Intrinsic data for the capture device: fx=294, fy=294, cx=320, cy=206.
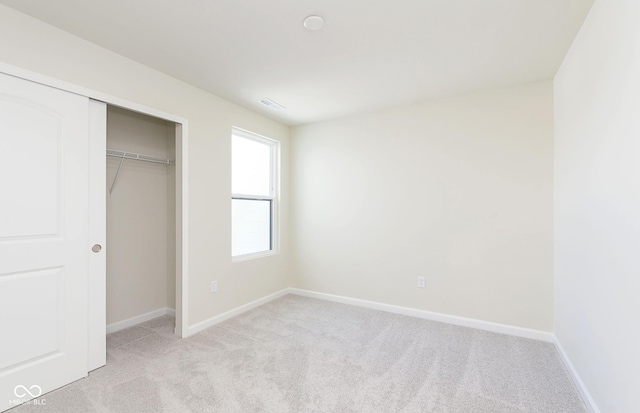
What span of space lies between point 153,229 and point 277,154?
1.87 meters

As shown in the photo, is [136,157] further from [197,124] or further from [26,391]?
[26,391]

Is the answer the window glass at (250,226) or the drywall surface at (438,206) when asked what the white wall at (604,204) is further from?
the window glass at (250,226)

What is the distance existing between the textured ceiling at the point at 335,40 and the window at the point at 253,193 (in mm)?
836

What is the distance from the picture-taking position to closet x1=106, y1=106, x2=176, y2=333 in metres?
3.02

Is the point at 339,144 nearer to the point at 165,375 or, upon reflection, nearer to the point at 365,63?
the point at 365,63

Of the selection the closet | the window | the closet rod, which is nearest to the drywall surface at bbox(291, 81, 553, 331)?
the window

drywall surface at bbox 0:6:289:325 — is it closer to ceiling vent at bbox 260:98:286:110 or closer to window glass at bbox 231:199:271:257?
window glass at bbox 231:199:271:257

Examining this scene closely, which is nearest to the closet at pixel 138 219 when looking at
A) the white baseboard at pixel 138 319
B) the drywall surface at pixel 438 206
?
the white baseboard at pixel 138 319

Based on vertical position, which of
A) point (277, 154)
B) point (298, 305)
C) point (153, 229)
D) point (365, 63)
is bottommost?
point (298, 305)

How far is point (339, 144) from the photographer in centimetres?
399

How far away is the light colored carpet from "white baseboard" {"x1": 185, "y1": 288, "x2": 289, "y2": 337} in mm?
91

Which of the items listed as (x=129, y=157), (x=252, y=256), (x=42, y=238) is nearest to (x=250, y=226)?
(x=252, y=256)

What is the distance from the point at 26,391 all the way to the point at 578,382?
145 inches

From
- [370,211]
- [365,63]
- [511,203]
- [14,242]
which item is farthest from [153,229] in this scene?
[511,203]
